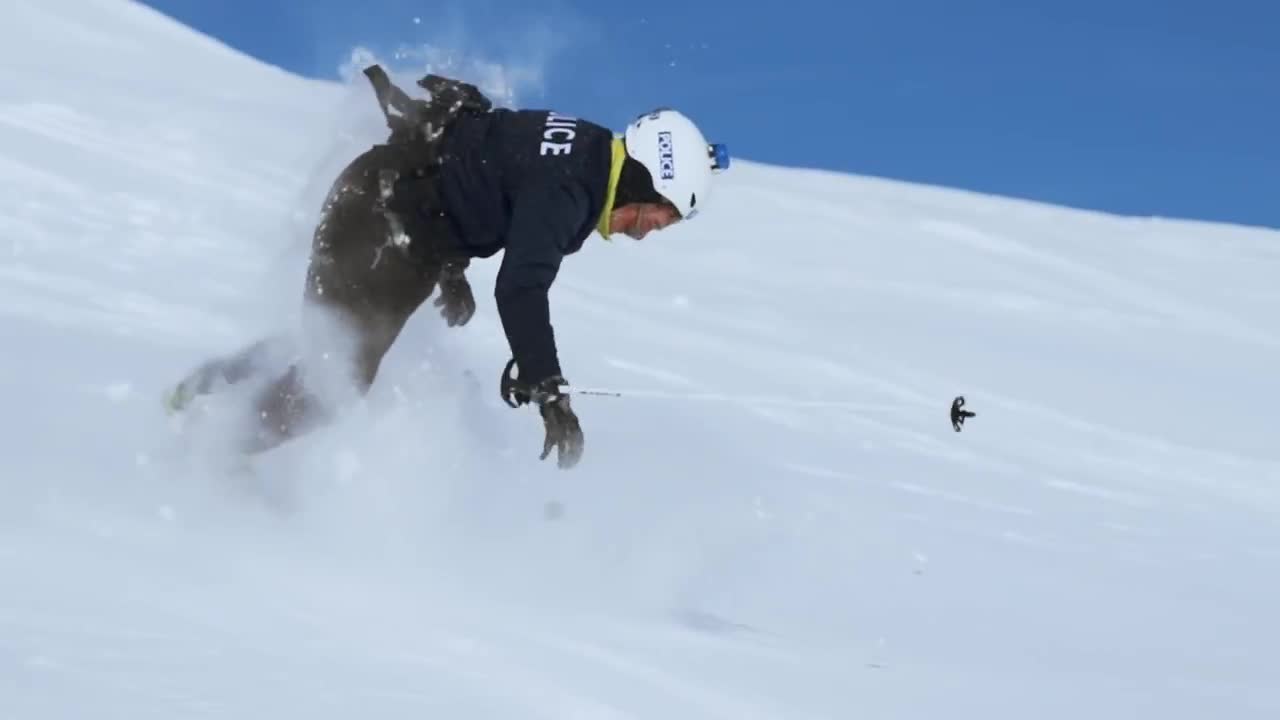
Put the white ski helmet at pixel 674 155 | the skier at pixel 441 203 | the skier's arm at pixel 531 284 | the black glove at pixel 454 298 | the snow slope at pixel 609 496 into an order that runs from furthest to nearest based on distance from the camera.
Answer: the black glove at pixel 454 298 → the white ski helmet at pixel 674 155 → the skier at pixel 441 203 → the skier's arm at pixel 531 284 → the snow slope at pixel 609 496

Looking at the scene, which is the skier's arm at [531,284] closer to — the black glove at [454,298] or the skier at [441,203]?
the skier at [441,203]

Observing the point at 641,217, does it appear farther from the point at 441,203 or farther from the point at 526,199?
the point at 441,203

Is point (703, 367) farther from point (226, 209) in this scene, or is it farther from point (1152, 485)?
point (226, 209)

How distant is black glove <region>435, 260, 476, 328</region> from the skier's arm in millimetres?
738

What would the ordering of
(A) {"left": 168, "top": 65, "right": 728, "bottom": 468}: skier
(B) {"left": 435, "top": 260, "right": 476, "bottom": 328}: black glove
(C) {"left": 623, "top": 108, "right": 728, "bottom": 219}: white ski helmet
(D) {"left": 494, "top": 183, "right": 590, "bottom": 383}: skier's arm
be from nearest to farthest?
(D) {"left": 494, "top": 183, "right": 590, "bottom": 383}: skier's arm < (A) {"left": 168, "top": 65, "right": 728, "bottom": 468}: skier < (C) {"left": 623, "top": 108, "right": 728, "bottom": 219}: white ski helmet < (B) {"left": 435, "top": 260, "right": 476, "bottom": 328}: black glove

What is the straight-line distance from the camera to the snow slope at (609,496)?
3.34 m

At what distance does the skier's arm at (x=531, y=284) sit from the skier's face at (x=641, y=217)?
0.35 metres

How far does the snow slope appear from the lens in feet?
11.0

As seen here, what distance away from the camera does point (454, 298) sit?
17.6 ft

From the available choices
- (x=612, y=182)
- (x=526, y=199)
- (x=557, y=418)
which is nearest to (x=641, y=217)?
(x=612, y=182)

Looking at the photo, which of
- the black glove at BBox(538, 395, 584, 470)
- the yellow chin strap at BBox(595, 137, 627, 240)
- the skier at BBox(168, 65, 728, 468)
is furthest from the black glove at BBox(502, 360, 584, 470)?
the yellow chin strap at BBox(595, 137, 627, 240)

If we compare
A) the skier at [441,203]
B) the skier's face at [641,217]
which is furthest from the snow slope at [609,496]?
the skier's face at [641,217]

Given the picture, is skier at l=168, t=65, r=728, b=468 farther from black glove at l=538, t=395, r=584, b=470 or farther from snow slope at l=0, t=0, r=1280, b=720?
snow slope at l=0, t=0, r=1280, b=720

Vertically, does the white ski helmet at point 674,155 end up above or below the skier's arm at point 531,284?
above
